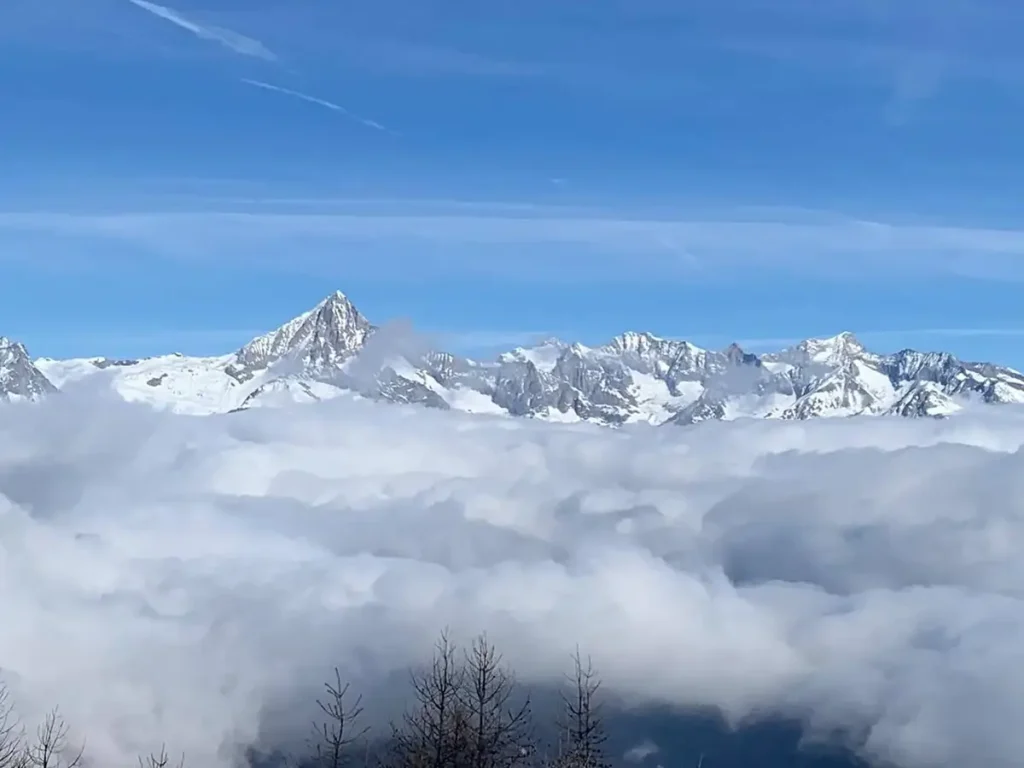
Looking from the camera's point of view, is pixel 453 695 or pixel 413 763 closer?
pixel 413 763

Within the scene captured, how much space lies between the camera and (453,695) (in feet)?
297

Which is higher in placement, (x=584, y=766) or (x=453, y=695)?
(x=453, y=695)

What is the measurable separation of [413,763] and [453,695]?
11.5m

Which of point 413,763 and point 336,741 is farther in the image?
point 336,741

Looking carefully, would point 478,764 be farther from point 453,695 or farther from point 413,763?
point 453,695

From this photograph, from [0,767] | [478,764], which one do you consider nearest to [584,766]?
[478,764]

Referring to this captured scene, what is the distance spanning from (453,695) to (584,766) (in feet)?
50.3

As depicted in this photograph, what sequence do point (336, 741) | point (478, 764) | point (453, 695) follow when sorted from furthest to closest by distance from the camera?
point (453, 695)
point (336, 741)
point (478, 764)

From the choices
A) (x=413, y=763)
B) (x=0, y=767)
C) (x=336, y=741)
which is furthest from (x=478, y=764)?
(x=0, y=767)

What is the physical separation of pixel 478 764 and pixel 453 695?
13401mm

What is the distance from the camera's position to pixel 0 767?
92688mm

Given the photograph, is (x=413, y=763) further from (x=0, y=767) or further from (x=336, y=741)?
(x=0, y=767)

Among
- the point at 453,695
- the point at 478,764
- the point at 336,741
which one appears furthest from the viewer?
the point at 453,695

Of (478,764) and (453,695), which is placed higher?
(453,695)
